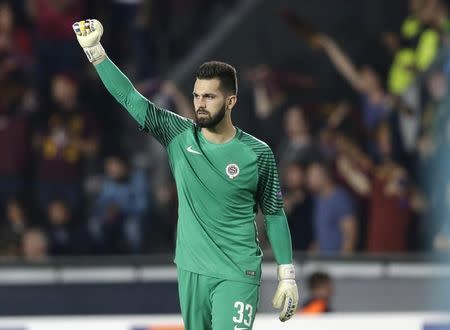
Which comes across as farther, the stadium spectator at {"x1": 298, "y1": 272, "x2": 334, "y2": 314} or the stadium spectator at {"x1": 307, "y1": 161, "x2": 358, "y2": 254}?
the stadium spectator at {"x1": 307, "y1": 161, "x2": 358, "y2": 254}

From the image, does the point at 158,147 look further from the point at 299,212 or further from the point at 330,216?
the point at 330,216

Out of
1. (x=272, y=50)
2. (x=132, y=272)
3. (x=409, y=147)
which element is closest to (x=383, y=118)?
(x=409, y=147)

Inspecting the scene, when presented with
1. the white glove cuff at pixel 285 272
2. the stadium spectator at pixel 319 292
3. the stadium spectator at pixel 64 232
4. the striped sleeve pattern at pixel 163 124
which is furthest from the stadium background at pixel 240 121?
the striped sleeve pattern at pixel 163 124

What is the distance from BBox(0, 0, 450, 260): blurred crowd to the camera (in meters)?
11.6

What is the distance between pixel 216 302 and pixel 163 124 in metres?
0.84

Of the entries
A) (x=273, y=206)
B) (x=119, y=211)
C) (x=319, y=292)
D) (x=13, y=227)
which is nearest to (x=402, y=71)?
(x=119, y=211)

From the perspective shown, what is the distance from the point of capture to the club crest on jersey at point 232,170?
584 centimetres

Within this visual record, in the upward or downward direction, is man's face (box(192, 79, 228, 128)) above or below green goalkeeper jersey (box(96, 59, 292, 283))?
above

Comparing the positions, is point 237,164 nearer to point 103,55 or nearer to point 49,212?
point 103,55

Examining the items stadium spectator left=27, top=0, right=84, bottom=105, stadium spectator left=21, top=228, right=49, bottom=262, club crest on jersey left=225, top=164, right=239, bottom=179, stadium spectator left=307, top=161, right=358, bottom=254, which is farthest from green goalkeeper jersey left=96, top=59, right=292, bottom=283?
stadium spectator left=27, top=0, right=84, bottom=105

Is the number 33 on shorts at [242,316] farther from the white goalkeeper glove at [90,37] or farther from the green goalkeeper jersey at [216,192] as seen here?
the white goalkeeper glove at [90,37]

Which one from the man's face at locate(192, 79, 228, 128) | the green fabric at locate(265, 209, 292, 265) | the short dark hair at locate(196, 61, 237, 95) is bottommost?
the green fabric at locate(265, 209, 292, 265)

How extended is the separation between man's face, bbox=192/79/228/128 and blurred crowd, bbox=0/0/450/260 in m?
5.77

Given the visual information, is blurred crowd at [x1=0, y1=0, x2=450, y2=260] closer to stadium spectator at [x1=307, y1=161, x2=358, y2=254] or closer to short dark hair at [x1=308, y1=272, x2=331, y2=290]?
stadium spectator at [x1=307, y1=161, x2=358, y2=254]
